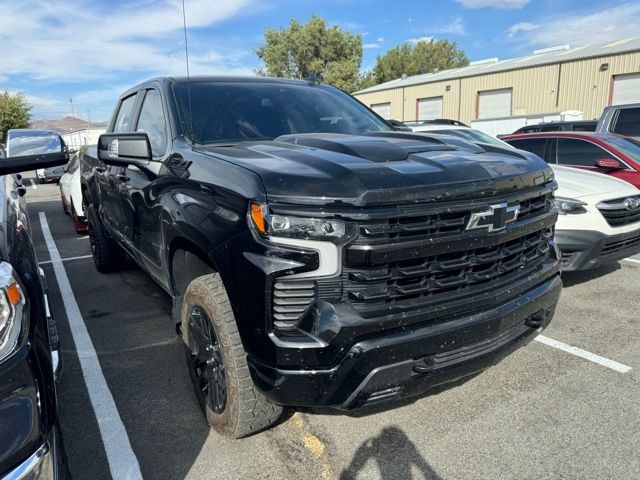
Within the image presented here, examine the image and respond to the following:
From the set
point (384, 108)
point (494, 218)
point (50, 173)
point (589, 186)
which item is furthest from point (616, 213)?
point (384, 108)

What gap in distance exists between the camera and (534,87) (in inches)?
1077

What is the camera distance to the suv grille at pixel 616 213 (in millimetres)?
4789

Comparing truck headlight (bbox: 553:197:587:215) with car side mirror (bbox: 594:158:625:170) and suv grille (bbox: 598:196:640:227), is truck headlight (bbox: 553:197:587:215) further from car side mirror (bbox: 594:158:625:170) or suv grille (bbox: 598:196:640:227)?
car side mirror (bbox: 594:158:625:170)

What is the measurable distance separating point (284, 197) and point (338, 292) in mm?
438

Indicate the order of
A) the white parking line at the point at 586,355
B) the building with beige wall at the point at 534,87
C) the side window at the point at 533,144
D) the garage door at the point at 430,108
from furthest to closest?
1. the garage door at the point at 430,108
2. the building with beige wall at the point at 534,87
3. the side window at the point at 533,144
4. the white parking line at the point at 586,355

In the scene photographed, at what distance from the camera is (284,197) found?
1.98m

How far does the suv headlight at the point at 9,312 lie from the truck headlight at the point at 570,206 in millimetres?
4541

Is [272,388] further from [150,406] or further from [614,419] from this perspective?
[614,419]

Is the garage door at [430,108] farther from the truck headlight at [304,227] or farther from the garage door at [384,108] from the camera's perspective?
the truck headlight at [304,227]

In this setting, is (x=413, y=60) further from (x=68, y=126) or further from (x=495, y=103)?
(x=68, y=126)

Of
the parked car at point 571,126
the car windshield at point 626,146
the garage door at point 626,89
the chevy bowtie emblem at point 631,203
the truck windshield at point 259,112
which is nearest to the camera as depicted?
the truck windshield at point 259,112

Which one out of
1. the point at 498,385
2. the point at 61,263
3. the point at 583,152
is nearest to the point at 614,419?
the point at 498,385

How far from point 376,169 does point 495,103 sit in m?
30.5

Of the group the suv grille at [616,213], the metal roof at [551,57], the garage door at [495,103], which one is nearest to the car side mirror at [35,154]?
the suv grille at [616,213]
